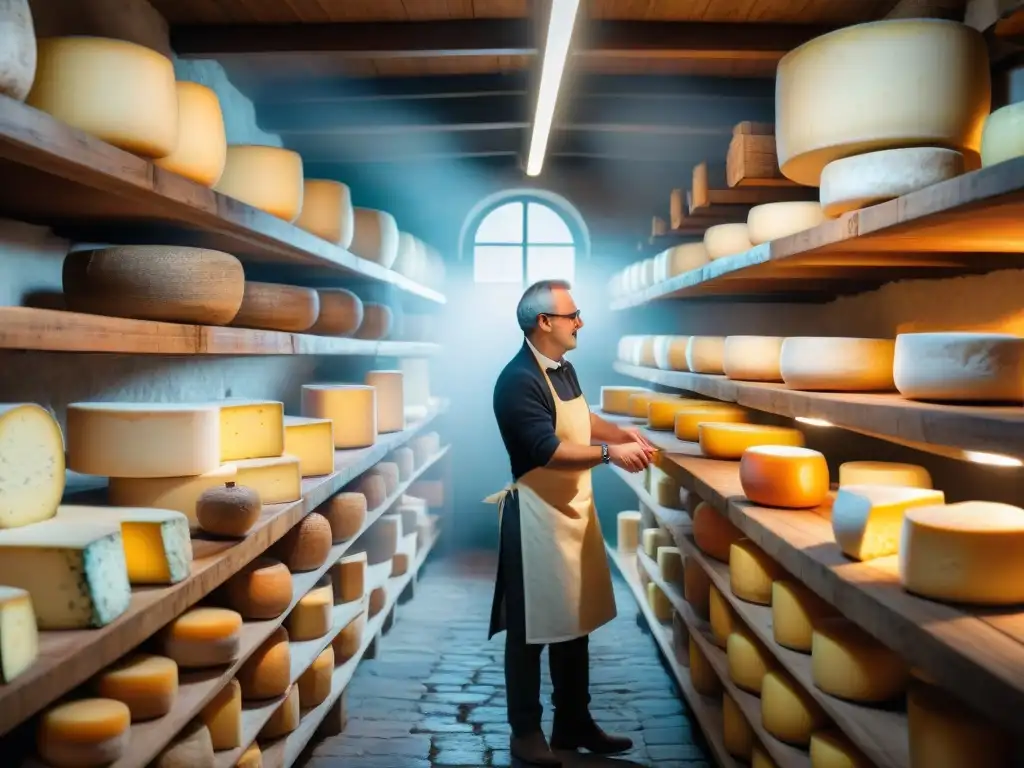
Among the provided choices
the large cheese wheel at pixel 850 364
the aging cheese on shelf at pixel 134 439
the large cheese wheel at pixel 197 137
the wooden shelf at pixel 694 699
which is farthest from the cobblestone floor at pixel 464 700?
the large cheese wheel at pixel 197 137

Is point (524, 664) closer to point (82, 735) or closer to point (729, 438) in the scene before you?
point (729, 438)

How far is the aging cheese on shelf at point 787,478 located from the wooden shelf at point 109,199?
1.42m

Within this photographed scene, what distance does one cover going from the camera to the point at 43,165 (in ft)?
4.70

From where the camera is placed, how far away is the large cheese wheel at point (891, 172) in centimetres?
170

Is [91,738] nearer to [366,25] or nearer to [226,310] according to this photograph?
[226,310]

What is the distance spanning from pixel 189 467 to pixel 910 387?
1523mm

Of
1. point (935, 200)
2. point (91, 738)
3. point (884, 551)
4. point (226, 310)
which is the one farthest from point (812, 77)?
point (91, 738)

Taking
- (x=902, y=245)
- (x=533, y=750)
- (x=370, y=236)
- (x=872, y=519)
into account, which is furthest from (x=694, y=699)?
(x=370, y=236)

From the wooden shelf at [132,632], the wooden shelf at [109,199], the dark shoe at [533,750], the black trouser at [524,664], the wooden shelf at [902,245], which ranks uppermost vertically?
the wooden shelf at [109,199]

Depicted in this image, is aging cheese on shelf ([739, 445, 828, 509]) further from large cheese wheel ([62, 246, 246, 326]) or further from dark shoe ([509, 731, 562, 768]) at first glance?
large cheese wheel ([62, 246, 246, 326])

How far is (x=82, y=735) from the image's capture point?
1.50 meters

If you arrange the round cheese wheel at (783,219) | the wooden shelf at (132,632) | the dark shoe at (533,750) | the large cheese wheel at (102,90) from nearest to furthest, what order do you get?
the wooden shelf at (132,632) < the large cheese wheel at (102,90) < the round cheese wheel at (783,219) < the dark shoe at (533,750)

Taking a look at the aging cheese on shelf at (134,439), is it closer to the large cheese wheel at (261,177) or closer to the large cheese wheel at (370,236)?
the large cheese wheel at (261,177)

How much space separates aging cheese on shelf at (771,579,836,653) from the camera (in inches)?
81.6
